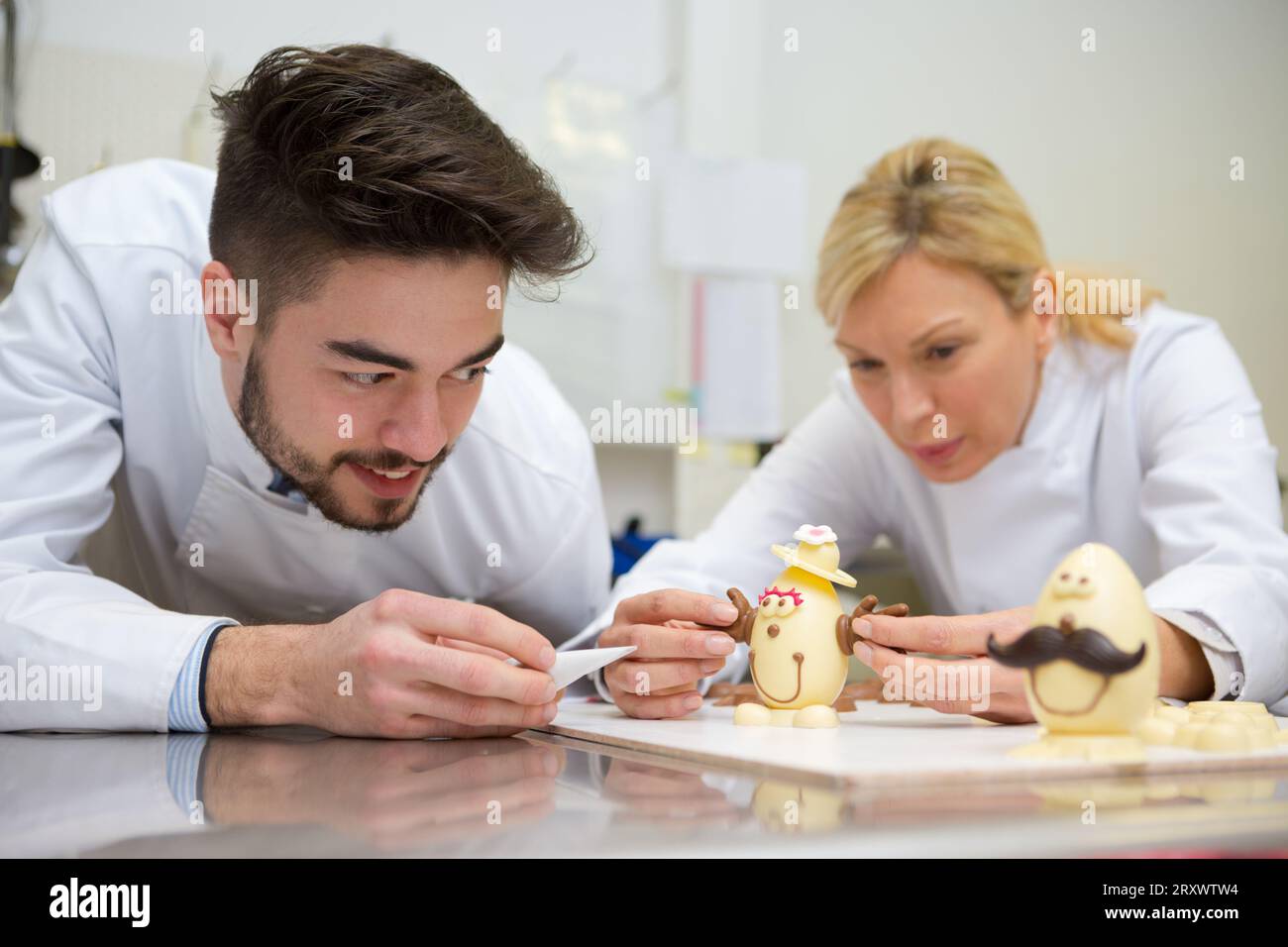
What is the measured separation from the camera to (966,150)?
180 centimetres

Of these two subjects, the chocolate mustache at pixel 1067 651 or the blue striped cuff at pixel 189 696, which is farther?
the blue striped cuff at pixel 189 696

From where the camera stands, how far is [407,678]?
990 mm

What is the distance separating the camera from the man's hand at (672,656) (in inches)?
45.5

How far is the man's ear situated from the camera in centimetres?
137

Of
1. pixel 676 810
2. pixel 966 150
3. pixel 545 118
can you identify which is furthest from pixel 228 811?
pixel 545 118

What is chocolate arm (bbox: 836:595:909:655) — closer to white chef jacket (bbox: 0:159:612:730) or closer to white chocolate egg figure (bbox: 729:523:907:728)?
white chocolate egg figure (bbox: 729:523:907:728)

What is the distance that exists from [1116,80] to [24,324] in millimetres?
3332

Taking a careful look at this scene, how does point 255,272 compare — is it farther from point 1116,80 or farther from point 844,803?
point 1116,80

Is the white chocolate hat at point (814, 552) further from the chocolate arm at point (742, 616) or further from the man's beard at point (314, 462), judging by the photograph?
the man's beard at point (314, 462)

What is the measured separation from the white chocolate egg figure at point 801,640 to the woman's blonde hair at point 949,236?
64cm

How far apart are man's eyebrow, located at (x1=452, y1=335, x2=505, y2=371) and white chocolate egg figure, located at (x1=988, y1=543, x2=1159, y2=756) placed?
690 mm

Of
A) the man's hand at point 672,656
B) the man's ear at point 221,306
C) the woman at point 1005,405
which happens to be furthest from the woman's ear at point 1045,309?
the man's ear at point 221,306

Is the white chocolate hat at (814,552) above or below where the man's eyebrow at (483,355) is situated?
below
